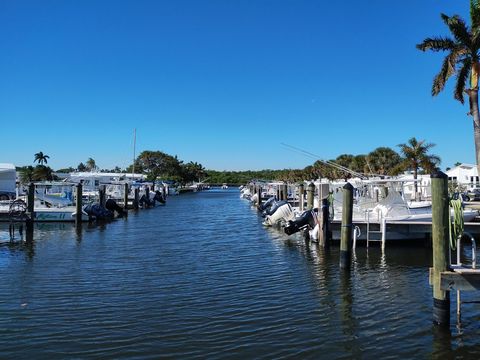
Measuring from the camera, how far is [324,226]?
76.0 feet

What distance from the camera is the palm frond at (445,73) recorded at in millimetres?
27953

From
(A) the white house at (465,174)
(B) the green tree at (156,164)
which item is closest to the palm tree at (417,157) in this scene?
(A) the white house at (465,174)

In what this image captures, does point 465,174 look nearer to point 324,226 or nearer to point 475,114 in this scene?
point 475,114

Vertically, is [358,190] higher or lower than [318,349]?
higher

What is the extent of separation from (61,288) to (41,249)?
9452 millimetres

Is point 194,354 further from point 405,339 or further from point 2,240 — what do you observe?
point 2,240

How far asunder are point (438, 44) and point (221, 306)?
2363 cm

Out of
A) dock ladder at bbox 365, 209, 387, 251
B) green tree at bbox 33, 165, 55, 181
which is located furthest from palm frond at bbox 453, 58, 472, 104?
green tree at bbox 33, 165, 55, 181

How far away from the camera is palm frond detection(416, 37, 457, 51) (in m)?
28.1

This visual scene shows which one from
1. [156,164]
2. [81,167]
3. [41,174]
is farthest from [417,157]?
[81,167]

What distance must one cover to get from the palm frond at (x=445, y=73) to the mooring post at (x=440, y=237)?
67.2 feet

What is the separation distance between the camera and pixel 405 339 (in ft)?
32.7

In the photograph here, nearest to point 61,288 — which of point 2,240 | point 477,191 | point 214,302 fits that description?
point 214,302

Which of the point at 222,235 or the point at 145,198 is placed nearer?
the point at 222,235
